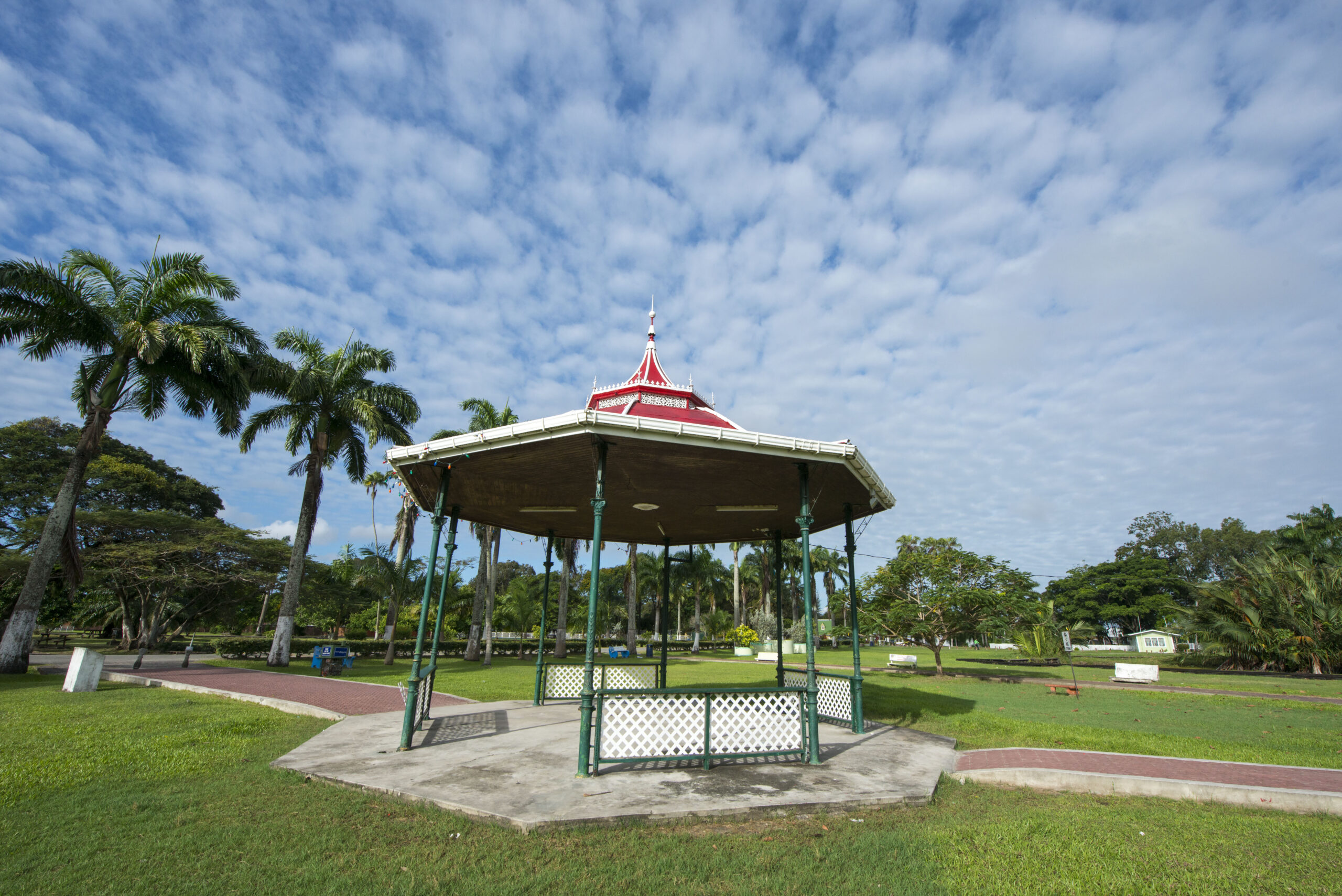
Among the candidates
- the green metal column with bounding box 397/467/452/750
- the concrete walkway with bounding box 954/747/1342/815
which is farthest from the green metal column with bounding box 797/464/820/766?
the green metal column with bounding box 397/467/452/750

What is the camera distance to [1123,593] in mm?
79125

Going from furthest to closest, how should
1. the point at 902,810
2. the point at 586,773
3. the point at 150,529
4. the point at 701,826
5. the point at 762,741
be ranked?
the point at 150,529 → the point at 762,741 → the point at 586,773 → the point at 902,810 → the point at 701,826

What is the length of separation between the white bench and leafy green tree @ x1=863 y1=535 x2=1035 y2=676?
4.72 metres

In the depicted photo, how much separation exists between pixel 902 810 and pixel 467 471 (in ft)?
26.0

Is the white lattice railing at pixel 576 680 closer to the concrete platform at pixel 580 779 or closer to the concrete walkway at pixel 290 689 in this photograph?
the concrete walkway at pixel 290 689

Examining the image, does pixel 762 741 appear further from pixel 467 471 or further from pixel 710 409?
pixel 710 409

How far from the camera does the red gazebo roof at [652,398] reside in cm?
1557

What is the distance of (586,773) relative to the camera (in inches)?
287

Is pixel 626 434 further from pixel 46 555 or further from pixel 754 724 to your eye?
pixel 46 555

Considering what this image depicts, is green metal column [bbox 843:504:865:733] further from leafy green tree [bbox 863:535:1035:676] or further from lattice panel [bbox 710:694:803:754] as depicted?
leafy green tree [bbox 863:535:1035:676]

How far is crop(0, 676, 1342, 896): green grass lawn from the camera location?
4488mm

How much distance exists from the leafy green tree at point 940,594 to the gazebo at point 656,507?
1675 cm

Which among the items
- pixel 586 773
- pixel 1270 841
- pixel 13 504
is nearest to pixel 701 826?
pixel 586 773

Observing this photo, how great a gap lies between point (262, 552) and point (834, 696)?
31359mm
